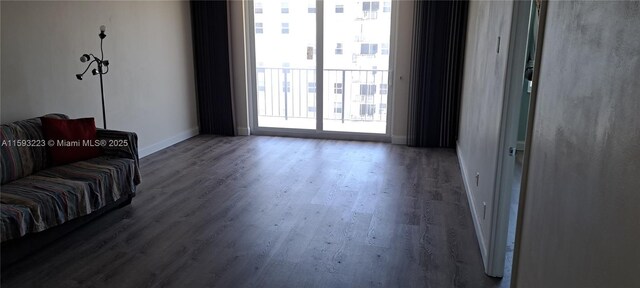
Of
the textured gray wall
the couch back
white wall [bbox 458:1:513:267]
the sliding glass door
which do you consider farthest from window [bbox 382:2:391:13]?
the textured gray wall

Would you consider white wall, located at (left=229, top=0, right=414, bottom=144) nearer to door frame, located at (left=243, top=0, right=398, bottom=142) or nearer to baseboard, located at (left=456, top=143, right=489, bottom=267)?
door frame, located at (left=243, top=0, right=398, bottom=142)

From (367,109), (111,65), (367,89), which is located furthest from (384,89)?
(111,65)

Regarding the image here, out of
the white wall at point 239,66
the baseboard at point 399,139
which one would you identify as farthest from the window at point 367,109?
the white wall at point 239,66

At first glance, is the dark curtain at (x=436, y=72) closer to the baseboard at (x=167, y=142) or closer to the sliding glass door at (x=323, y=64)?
the sliding glass door at (x=323, y=64)

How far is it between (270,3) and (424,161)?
10.1 ft

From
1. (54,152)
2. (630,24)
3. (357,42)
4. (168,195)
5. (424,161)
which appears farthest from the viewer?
(357,42)

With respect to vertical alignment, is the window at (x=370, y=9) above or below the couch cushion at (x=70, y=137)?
above

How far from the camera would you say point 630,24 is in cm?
102

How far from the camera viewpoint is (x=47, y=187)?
3.04m

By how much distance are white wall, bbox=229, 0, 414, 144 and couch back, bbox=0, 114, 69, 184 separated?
10.3ft

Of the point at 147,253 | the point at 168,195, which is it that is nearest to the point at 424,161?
the point at 168,195

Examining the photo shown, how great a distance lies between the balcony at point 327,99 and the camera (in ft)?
20.6

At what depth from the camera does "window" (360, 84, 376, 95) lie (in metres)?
6.27

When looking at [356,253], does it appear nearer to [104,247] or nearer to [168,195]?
[104,247]
